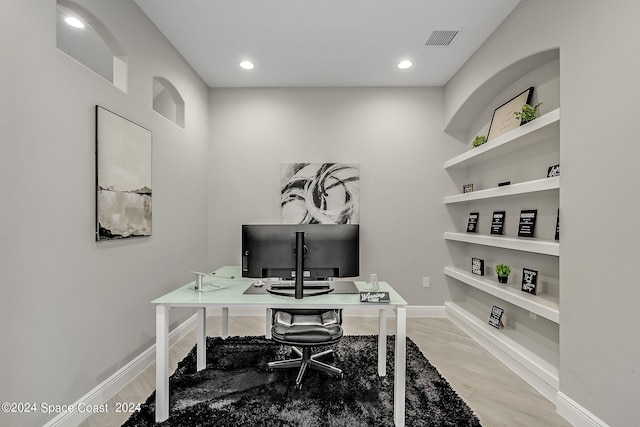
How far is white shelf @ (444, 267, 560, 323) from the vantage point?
7.25ft

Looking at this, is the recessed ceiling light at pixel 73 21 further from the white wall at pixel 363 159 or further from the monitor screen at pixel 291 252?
the monitor screen at pixel 291 252

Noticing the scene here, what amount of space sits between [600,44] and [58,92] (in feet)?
10.0

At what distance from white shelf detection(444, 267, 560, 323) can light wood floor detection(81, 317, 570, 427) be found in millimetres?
576

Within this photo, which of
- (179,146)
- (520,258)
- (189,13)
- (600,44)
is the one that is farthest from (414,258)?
(189,13)

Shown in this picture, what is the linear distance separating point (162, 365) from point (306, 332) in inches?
35.1

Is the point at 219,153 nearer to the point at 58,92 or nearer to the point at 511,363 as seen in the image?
the point at 58,92

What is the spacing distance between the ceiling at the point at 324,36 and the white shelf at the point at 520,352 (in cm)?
272

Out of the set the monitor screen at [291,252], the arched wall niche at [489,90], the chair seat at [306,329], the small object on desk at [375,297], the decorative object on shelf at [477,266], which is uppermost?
A: the arched wall niche at [489,90]

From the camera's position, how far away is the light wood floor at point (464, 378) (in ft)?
6.47

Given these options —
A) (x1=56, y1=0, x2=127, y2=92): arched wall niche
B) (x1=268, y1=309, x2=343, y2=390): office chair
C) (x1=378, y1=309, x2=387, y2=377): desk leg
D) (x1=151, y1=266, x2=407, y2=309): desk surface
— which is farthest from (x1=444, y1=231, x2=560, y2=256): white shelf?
(x1=56, y1=0, x2=127, y2=92): arched wall niche

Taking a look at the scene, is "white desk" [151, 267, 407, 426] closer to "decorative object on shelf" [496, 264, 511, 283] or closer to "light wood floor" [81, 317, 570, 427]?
"light wood floor" [81, 317, 570, 427]

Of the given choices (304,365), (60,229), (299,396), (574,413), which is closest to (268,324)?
(304,365)

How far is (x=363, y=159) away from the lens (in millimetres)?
4090

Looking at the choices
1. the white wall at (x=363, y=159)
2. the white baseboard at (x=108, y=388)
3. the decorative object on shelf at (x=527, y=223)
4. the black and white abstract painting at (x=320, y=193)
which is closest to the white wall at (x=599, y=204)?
the decorative object on shelf at (x=527, y=223)
